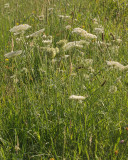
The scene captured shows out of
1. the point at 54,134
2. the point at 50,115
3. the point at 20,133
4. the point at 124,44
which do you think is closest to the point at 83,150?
the point at 54,134

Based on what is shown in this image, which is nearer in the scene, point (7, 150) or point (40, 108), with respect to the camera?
point (7, 150)

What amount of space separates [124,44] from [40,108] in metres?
1.68

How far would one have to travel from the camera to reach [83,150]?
5.51ft

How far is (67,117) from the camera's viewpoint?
1.84m

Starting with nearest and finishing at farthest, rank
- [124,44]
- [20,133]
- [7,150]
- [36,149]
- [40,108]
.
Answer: [7,150] → [36,149] → [20,133] → [40,108] → [124,44]

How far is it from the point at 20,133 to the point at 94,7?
3.77 meters

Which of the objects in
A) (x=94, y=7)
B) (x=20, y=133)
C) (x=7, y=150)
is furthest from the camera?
(x=94, y=7)

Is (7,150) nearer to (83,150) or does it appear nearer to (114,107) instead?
(83,150)

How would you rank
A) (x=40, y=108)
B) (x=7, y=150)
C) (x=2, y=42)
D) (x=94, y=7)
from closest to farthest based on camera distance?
(x=7, y=150) < (x=40, y=108) < (x=2, y=42) < (x=94, y=7)

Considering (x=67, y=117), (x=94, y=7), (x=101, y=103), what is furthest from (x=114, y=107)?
(x=94, y=7)

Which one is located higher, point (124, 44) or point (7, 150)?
point (124, 44)

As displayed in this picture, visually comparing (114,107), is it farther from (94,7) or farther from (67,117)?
(94,7)

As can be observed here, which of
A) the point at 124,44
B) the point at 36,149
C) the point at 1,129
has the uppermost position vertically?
the point at 124,44

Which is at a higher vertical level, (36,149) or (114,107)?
(114,107)
